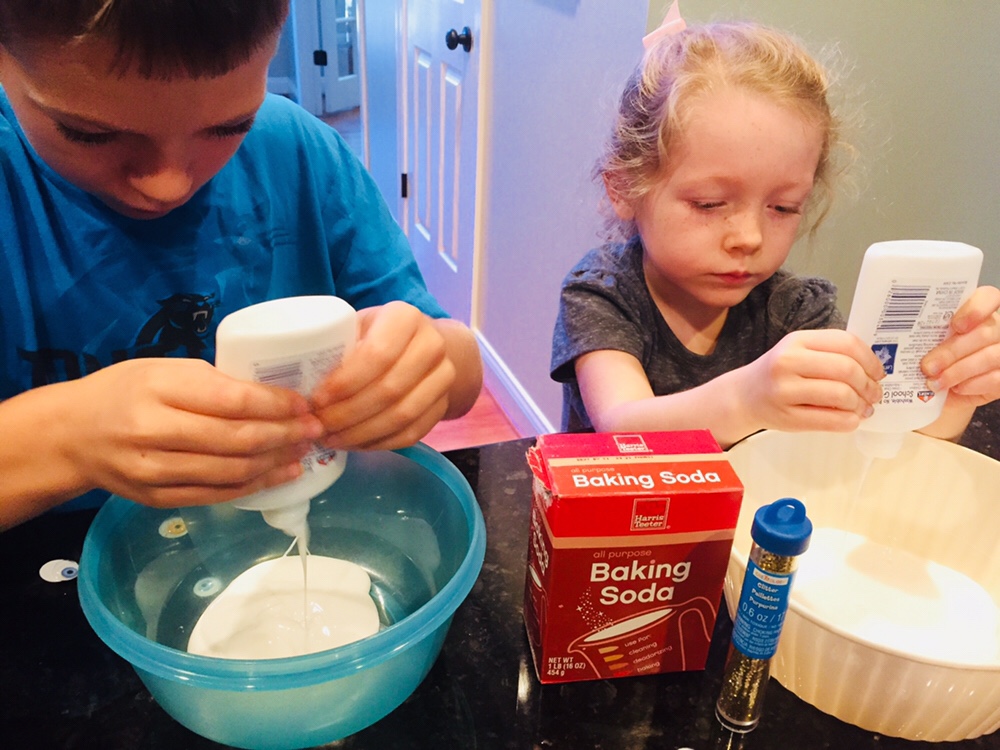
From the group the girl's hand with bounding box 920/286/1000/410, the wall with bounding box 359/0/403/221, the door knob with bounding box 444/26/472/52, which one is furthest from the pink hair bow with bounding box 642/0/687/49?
the wall with bounding box 359/0/403/221

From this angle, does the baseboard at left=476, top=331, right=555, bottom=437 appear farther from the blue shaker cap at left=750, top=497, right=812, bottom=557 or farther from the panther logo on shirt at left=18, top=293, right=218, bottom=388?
the blue shaker cap at left=750, top=497, right=812, bottom=557

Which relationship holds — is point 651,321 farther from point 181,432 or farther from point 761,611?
point 181,432

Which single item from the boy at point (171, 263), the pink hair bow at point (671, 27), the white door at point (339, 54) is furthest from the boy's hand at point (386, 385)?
the white door at point (339, 54)

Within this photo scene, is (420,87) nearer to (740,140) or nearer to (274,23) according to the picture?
(740,140)

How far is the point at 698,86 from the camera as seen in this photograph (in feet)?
3.04

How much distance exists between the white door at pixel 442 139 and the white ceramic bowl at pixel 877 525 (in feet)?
5.77

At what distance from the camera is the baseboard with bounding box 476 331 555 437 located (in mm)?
2251

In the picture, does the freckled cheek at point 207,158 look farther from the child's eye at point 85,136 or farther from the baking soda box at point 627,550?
the baking soda box at point 627,550

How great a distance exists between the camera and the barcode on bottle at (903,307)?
23.6 inches

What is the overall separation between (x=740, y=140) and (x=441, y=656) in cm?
62

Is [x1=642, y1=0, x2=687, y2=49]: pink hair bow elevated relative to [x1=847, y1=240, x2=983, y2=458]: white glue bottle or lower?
elevated

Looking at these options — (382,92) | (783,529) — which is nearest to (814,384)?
(783,529)

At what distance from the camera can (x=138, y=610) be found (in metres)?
0.64

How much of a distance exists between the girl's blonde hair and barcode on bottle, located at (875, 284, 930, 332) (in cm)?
39
